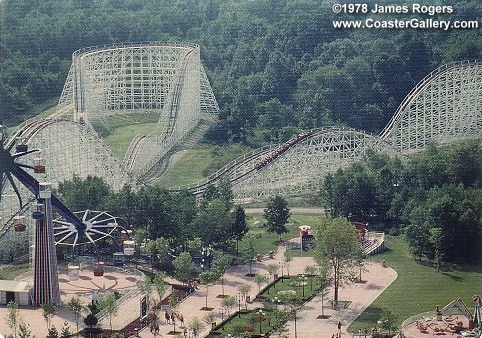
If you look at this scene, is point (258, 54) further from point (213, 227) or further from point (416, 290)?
point (416, 290)

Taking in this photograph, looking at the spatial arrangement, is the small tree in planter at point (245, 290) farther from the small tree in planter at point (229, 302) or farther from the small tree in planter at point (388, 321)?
the small tree in planter at point (388, 321)

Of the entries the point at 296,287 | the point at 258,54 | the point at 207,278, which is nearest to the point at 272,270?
the point at 296,287

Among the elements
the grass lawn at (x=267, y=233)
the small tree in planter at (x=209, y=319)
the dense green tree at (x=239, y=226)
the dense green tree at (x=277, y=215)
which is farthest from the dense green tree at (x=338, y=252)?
the dense green tree at (x=277, y=215)

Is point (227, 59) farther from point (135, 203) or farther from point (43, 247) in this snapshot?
point (43, 247)

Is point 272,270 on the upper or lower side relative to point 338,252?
lower

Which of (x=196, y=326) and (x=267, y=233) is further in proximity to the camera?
(x=267, y=233)

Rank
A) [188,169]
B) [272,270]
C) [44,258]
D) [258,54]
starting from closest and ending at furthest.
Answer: [44,258] → [272,270] → [188,169] → [258,54]
